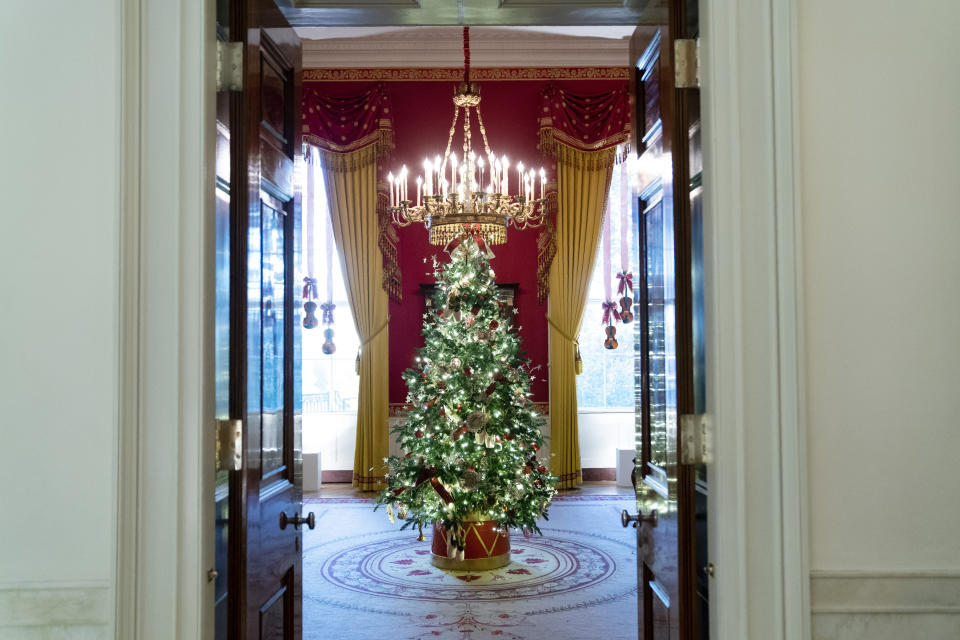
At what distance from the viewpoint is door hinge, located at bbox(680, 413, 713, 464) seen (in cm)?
198

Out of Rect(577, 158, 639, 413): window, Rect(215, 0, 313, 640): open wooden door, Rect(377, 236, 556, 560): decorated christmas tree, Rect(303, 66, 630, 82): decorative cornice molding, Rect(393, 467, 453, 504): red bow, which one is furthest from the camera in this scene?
Rect(577, 158, 639, 413): window

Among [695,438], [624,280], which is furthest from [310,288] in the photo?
[695,438]

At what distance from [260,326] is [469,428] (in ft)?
11.7

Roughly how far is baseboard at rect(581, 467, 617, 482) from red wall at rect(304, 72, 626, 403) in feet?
3.26

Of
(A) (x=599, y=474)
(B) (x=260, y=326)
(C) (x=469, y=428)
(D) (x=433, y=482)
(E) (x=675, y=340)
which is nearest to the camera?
(E) (x=675, y=340)

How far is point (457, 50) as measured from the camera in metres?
8.66

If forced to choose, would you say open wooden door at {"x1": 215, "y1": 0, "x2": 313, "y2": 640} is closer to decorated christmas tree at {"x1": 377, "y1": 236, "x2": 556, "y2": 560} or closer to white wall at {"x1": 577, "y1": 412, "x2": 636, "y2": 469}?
decorated christmas tree at {"x1": 377, "y1": 236, "x2": 556, "y2": 560}
